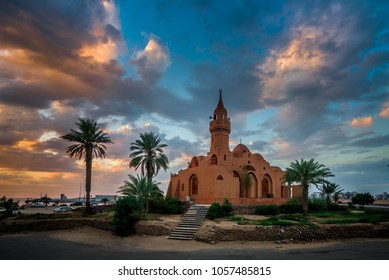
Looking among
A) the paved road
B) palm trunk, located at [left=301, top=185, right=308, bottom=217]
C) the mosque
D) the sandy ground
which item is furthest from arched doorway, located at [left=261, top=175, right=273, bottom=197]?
the paved road

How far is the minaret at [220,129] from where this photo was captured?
44062 mm

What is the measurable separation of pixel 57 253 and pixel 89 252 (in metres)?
2.06

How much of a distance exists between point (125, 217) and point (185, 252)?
817 centimetres

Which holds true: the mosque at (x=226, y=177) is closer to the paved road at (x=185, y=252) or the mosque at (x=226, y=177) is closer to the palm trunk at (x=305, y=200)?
the palm trunk at (x=305, y=200)

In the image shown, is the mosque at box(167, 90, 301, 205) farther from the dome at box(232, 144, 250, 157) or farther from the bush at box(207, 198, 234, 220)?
the bush at box(207, 198, 234, 220)

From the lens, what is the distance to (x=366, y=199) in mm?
50188

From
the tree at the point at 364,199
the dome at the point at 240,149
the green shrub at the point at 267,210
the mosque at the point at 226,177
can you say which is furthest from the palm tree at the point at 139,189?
the tree at the point at 364,199

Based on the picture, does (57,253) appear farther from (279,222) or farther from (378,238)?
(378,238)

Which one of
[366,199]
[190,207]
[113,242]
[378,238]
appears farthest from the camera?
[366,199]

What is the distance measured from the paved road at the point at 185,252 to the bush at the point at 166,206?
431 inches

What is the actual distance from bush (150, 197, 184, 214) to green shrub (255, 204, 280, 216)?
30.7 feet

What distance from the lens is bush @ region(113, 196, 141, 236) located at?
82.8ft

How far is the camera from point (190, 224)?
26.4 m
